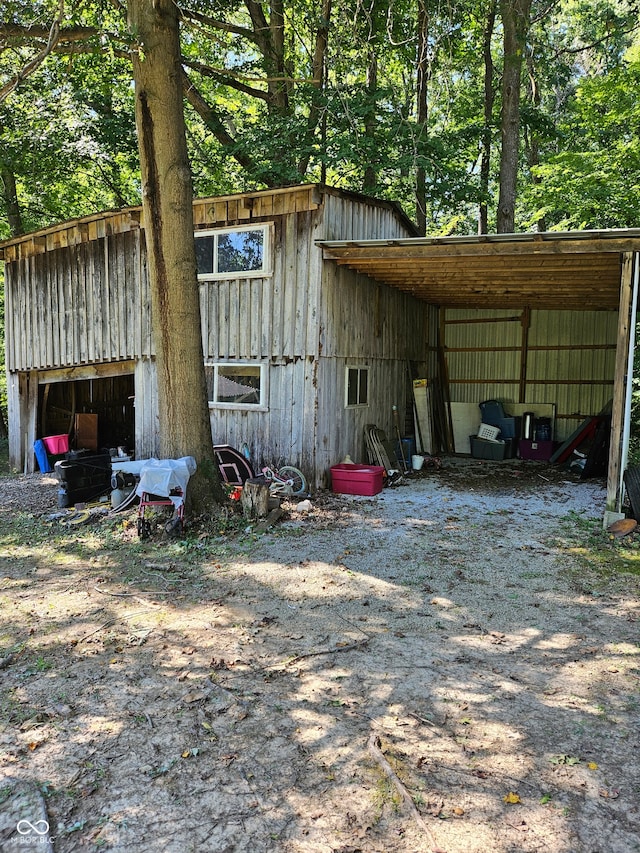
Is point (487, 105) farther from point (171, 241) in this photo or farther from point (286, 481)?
point (286, 481)

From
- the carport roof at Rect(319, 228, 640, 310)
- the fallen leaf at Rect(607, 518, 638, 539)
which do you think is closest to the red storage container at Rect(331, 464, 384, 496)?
the carport roof at Rect(319, 228, 640, 310)

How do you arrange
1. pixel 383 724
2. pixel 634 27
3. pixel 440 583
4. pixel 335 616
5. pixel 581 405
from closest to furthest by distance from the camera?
pixel 383 724, pixel 335 616, pixel 440 583, pixel 581 405, pixel 634 27

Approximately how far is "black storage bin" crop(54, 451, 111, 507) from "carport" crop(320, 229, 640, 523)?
15.5 ft

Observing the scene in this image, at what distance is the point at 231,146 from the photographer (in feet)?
45.9

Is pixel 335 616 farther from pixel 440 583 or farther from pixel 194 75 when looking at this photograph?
pixel 194 75

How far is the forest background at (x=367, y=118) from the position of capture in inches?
487

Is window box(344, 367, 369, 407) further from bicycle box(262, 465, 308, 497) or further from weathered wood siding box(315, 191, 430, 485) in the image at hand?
bicycle box(262, 465, 308, 497)

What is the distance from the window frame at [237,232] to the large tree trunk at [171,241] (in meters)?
2.21

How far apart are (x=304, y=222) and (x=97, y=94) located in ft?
28.1

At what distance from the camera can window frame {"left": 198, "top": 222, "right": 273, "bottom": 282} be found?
30.4ft

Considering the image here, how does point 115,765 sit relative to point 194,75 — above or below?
below

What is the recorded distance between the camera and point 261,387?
30.9 ft

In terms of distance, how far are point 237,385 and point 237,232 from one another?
8.00 feet

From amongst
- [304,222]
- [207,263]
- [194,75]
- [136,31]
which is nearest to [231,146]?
[194,75]
